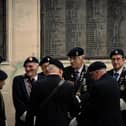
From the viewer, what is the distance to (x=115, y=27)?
12023mm

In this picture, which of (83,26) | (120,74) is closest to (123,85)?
(120,74)

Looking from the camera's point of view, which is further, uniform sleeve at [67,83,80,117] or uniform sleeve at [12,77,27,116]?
uniform sleeve at [12,77,27,116]

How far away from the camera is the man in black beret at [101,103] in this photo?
320 inches

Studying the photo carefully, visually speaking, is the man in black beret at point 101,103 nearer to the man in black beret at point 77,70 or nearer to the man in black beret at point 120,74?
the man in black beret at point 120,74

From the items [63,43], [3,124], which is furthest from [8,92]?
[3,124]

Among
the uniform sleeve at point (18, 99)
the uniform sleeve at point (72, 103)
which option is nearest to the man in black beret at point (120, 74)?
the uniform sleeve at point (72, 103)

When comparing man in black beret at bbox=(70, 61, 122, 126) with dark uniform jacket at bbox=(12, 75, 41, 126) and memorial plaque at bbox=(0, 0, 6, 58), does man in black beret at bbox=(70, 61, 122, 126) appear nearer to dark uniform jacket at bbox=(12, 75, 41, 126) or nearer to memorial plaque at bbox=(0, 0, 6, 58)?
dark uniform jacket at bbox=(12, 75, 41, 126)

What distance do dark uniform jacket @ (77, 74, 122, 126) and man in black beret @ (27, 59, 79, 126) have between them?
1.31ft

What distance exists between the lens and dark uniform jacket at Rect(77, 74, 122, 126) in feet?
26.6

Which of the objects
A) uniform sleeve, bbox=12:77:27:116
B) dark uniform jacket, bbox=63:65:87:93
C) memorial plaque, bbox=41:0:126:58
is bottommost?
uniform sleeve, bbox=12:77:27:116

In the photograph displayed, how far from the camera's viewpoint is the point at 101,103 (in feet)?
26.7

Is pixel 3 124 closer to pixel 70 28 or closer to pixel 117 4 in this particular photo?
pixel 70 28

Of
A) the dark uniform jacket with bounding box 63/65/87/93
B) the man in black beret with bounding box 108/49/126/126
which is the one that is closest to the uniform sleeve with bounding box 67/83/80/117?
the man in black beret with bounding box 108/49/126/126

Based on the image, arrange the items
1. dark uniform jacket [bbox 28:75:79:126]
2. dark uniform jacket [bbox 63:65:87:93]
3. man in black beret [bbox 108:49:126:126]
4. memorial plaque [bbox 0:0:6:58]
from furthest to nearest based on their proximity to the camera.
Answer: memorial plaque [bbox 0:0:6:58] < dark uniform jacket [bbox 63:65:87:93] < man in black beret [bbox 108:49:126:126] < dark uniform jacket [bbox 28:75:79:126]
